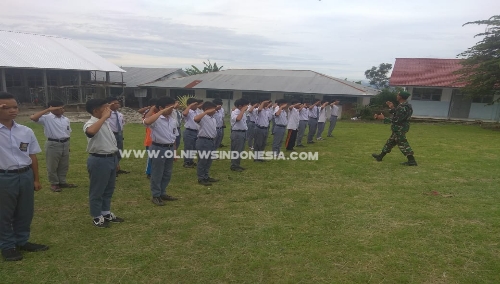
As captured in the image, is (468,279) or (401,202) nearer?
(468,279)

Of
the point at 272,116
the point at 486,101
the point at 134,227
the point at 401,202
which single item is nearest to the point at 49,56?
the point at 272,116

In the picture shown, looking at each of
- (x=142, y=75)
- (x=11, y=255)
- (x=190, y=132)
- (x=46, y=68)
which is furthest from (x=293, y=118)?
(x=142, y=75)

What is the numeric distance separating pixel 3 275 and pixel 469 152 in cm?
1129

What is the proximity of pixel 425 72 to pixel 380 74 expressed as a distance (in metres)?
19.5

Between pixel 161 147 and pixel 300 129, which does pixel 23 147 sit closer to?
pixel 161 147

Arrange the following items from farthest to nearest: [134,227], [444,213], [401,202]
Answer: [401,202]
[444,213]
[134,227]

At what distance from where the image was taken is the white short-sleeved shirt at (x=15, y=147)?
11.0 ft

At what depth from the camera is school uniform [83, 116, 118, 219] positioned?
13.4 ft

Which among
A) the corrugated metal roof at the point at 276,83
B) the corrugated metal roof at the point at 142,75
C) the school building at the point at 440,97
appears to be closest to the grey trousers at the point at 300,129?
the corrugated metal roof at the point at 276,83

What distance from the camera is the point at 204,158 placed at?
6.36 metres

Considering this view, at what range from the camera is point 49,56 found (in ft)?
68.9

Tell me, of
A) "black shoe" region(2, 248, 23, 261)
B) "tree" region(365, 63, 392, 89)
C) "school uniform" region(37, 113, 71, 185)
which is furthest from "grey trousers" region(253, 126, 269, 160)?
"tree" region(365, 63, 392, 89)

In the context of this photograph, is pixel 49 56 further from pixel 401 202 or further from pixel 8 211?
pixel 401 202

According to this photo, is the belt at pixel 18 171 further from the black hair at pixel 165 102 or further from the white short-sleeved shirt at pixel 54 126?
the white short-sleeved shirt at pixel 54 126
